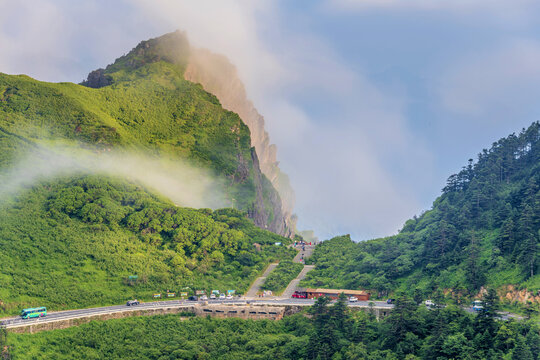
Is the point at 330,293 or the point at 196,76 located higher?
the point at 196,76

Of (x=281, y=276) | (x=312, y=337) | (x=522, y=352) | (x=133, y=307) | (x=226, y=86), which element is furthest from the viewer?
(x=226, y=86)

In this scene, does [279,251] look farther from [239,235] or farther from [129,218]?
[129,218]

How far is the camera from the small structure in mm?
74025

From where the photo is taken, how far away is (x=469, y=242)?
73.4m

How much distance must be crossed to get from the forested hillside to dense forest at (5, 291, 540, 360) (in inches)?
408

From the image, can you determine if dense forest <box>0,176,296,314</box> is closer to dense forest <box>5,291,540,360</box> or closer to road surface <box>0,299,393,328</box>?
road surface <box>0,299,393,328</box>

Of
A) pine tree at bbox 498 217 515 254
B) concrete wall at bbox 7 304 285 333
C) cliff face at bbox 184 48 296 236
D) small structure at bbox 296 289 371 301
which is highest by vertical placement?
Result: cliff face at bbox 184 48 296 236

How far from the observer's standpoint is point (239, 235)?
9781 centimetres

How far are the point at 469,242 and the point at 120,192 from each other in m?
54.7

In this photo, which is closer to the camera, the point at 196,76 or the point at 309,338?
the point at 309,338

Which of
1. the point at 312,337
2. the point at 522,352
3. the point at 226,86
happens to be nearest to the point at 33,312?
the point at 312,337

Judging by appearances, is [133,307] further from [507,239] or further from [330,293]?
[507,239]

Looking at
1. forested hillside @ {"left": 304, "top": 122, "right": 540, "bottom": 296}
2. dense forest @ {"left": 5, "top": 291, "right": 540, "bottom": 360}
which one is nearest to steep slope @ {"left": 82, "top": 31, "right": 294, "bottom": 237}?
forested hillside @ {"left": 304, "top": 122, "right": 540, "bottom": 296}

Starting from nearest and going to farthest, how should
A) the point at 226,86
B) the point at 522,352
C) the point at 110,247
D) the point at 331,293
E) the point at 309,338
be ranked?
the point at 522,352 → the point at 309,338 → the point at 331,293 → the point at 110,247 → the point at 226,86
